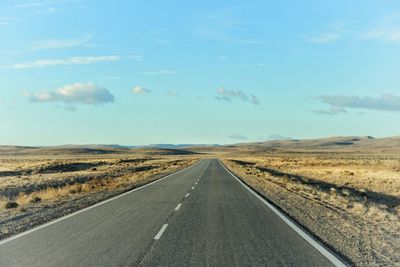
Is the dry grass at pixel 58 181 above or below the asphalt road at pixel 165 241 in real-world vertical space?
below

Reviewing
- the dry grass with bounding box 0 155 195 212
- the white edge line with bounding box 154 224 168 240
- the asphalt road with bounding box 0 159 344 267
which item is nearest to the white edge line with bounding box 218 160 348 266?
the asphalt road with bounding box 0 159 344 267

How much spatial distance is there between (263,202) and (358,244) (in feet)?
26.4

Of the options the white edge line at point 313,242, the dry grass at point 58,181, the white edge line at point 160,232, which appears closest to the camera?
the white edge line at point 313,242

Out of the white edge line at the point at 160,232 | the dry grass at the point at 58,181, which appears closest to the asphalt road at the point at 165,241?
the white edge line at the point at 160,232

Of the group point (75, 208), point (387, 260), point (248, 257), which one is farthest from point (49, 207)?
point (387, 260)

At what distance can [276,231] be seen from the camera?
35.4ft

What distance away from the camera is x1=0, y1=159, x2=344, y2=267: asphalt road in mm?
7879

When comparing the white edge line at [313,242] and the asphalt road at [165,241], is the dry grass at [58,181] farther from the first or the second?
the white edge line at [313,242]

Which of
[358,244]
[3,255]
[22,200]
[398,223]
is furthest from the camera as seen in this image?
[22,200]

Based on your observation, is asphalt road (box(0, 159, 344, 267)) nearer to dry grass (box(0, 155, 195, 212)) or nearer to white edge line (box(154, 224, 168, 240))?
white edge line (box(154, 224, 168, 240))

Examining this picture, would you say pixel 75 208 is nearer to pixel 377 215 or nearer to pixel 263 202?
pixel 263 202

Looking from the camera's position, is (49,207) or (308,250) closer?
(308,250)

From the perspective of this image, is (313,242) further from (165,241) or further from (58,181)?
(58,181)

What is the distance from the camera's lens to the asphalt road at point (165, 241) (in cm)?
788
